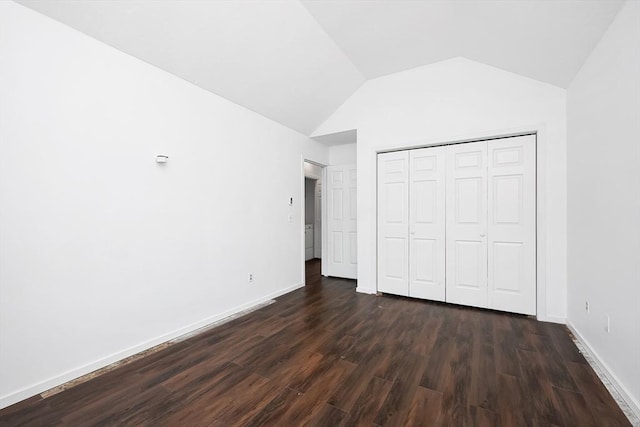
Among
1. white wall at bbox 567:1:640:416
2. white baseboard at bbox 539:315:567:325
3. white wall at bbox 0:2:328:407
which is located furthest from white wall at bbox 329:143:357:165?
white baseboard at bbox 539:315:567:325

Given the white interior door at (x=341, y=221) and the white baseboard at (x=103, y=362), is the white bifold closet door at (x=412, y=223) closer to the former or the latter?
the white interior door at (x=341, y=221)

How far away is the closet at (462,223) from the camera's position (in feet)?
10.9

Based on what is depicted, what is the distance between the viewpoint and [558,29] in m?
2.35

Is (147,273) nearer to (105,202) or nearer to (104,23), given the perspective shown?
(105,202)

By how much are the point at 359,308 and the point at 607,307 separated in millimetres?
2332

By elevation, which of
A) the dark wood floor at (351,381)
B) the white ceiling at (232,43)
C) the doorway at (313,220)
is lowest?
the dark wood floor at (351,381)

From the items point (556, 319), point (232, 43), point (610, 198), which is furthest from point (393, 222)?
point (232, 43)

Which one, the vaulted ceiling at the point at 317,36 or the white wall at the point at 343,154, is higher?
the vaulted ceiling at the point at 317,36

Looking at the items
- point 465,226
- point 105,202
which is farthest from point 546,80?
point 105,202

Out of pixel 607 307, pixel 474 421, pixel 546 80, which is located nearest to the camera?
pixel 474 421

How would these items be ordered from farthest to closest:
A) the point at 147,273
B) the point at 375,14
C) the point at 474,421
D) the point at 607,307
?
the point at 375,14 → the point at 147,273 → the point at 607,307 → the point at 474,421

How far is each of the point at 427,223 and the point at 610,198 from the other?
6.35 feet

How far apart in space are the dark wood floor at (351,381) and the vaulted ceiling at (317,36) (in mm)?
2725

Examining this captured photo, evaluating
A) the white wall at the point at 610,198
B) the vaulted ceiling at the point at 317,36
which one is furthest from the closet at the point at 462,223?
the vaulted ceiling at the point at 317,36
